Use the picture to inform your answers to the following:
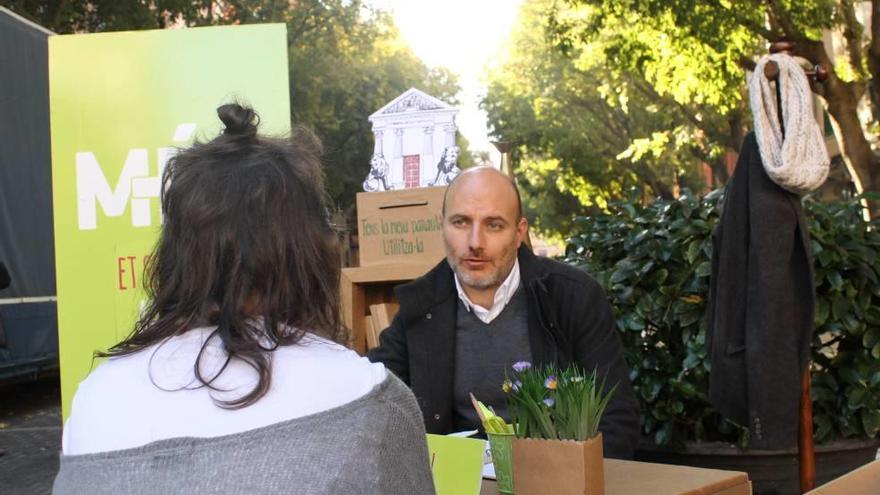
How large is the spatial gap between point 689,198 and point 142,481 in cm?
386

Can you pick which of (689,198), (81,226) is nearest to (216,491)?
(81,226)

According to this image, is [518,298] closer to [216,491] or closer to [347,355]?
[347,355]

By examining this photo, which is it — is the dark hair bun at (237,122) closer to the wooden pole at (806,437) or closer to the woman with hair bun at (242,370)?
the woman with hair bun at (242,370)

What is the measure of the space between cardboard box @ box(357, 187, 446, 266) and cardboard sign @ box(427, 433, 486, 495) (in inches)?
102

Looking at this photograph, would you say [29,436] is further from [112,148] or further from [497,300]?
[497,300]

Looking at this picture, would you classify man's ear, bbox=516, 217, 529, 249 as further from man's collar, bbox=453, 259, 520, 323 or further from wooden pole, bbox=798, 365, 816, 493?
wooden pole, bbox=798, 365, 816, 493

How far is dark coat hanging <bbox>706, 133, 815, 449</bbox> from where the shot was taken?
10.8 ft

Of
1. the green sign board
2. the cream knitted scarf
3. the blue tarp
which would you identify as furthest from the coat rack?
the blue tarp

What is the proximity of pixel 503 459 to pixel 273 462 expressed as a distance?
2.75 feet

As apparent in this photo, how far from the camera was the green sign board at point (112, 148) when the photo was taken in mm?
4168

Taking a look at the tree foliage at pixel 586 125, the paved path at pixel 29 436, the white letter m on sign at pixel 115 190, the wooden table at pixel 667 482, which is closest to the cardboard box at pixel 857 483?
the wooden table at pixel 667 482

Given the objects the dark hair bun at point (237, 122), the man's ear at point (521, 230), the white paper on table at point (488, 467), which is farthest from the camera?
the man's ear at point (521, 230)

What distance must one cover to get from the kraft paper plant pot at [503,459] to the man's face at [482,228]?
131 centimetres

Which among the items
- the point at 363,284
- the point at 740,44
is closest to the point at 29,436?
the point at 363,284
